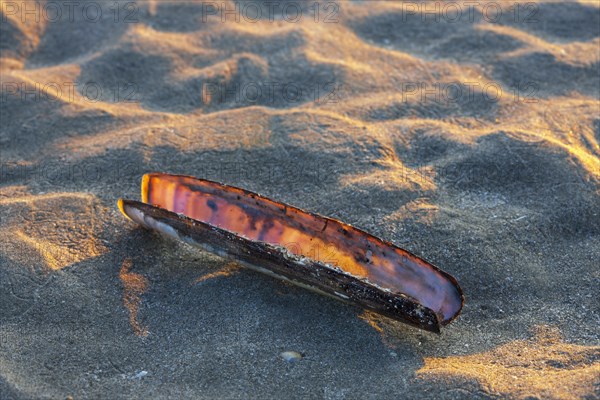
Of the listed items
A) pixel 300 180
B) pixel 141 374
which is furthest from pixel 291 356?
pixel 300 180

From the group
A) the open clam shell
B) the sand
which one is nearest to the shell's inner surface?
the open clam shell

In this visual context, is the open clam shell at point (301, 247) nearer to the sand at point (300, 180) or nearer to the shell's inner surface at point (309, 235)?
the shell's inner surface at point (309, 235)

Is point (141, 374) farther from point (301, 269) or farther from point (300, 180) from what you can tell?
point (300, 180)

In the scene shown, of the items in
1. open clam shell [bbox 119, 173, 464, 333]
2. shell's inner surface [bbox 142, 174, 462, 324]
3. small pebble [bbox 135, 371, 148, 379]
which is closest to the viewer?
small pebble [bbox 135, 371, 148, 379]

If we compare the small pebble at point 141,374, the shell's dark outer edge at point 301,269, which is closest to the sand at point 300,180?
the small pebble at point 141,374

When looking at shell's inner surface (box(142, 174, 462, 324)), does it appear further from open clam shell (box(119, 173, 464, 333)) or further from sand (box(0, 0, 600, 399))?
sand (box(0, 0, 600, 399))

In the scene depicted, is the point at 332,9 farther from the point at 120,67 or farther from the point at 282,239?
the point at 282,239
